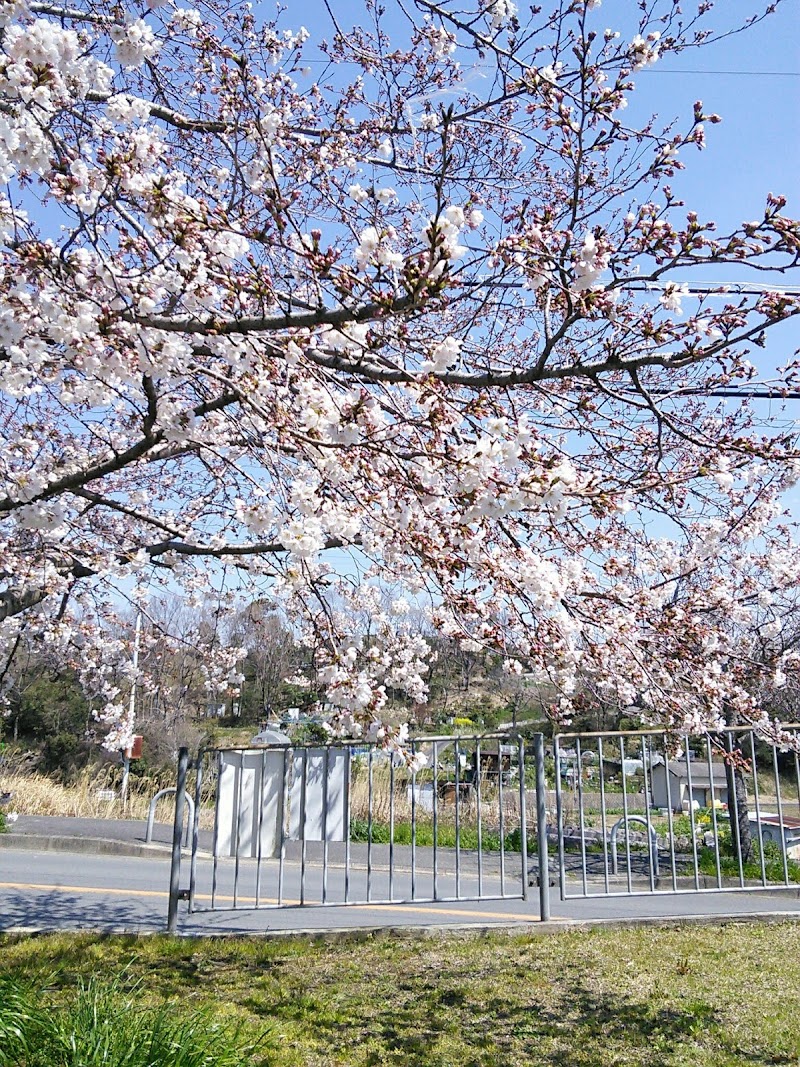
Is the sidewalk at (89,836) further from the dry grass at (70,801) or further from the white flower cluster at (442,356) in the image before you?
the white flower cluster at (442,356)

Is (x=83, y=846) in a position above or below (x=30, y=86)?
below

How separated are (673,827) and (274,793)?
13.5 ft

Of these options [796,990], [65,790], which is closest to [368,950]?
[796,990]

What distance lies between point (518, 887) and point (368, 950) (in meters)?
3.55

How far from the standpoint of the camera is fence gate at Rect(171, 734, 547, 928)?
5.57 meters

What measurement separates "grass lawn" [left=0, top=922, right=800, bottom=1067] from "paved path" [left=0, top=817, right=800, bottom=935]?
0.42m

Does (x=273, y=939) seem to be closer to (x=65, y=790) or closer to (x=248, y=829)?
(x=248, y=829)

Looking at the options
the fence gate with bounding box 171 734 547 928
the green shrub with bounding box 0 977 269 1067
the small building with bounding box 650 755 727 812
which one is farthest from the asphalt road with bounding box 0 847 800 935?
the small building with bounding box 650 755 727 812

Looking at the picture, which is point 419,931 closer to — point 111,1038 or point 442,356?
point 111,1038

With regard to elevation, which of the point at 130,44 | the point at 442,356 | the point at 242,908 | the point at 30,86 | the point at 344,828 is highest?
the point at 130,44

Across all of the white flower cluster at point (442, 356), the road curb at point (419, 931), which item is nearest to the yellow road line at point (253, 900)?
the road curb at point (419, 931)

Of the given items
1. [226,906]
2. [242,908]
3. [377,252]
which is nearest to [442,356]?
[377,252]

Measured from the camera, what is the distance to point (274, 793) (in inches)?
224

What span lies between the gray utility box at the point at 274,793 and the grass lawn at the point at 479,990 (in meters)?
0.69
